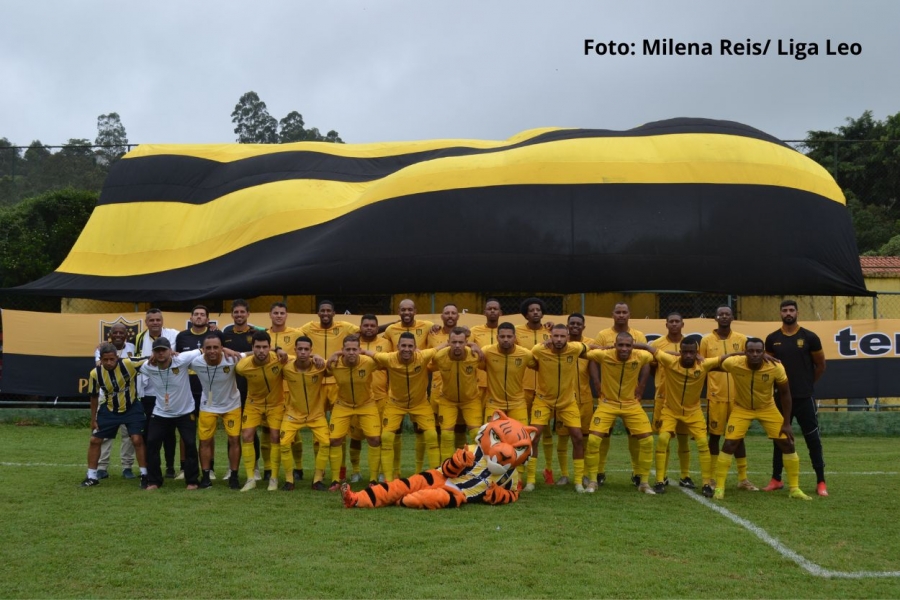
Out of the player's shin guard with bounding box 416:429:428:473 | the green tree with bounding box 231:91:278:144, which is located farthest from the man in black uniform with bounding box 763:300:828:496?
the green tree with bounding box 231:91:278:144

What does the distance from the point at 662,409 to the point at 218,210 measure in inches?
391

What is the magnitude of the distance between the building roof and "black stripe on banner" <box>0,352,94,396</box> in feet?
47.1

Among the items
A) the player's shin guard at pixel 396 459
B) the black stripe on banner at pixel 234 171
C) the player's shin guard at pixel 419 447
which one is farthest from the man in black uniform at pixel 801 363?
the black stripe on banner at pixel 234 171

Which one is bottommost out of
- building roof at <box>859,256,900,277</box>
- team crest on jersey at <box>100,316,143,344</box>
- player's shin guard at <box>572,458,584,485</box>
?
player's shin guard at <box>572,458,584,485</box>

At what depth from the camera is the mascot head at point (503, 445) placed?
741 cm

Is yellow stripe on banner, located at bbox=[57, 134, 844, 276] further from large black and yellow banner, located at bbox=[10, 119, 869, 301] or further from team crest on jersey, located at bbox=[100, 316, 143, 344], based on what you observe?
team crest on jersey, located at bbox=[100, 316, 143, 344]

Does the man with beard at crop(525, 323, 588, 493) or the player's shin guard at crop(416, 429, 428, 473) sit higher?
the man with beard at crop(525, 323, 588, 493)

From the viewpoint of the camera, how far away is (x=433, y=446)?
8.53 metres

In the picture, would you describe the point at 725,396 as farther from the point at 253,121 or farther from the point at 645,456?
the point at 253,121

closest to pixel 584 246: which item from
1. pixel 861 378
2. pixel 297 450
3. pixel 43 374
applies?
pixel 861 378

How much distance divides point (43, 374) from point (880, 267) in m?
17.5

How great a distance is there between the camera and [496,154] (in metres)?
14.5

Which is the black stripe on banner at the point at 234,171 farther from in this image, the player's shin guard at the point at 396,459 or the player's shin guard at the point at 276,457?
the player's shin guard at the point at 276,457

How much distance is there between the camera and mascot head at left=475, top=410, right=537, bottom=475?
7.41 m
